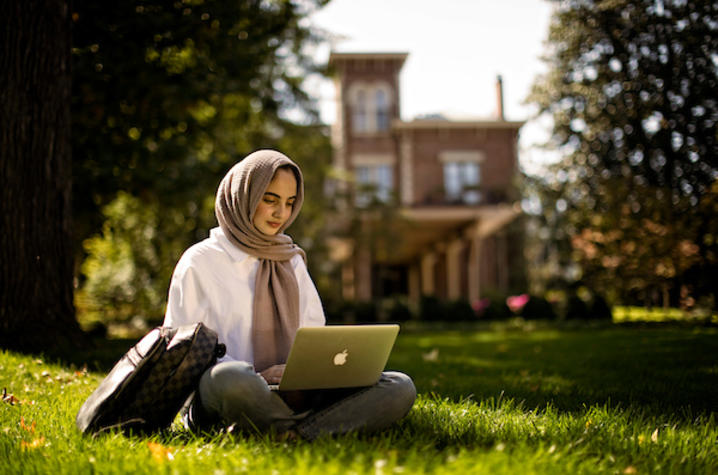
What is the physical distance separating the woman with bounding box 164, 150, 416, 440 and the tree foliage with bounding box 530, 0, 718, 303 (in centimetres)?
841

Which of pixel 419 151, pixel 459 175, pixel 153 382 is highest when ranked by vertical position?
pixel 419 151

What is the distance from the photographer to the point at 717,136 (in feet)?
29.8

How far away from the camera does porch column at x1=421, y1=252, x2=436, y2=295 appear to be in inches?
1067

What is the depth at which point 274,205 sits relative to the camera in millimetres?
3125

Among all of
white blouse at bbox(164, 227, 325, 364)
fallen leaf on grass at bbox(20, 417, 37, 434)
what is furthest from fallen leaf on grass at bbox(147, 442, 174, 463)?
fallen leaf on grass at bbox(20, 417, 37, 434)

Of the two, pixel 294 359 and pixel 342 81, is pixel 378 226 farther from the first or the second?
pixel 294 359

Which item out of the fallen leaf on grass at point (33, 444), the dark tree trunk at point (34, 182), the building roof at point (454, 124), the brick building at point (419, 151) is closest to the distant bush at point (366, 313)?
the brick building at point (419, 151)

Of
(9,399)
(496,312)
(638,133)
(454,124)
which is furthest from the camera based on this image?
(454,124)

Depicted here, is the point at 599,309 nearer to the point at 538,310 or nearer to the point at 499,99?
the point at 538,310

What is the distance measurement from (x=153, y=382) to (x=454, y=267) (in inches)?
835

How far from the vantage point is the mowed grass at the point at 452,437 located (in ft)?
7.09

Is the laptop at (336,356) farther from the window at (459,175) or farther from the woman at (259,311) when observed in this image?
the window at (459,175)

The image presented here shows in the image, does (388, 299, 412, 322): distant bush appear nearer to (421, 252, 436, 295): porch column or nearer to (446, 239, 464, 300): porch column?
(446, 239, 464, 300): porch column

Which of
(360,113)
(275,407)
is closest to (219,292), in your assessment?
(275,407)
